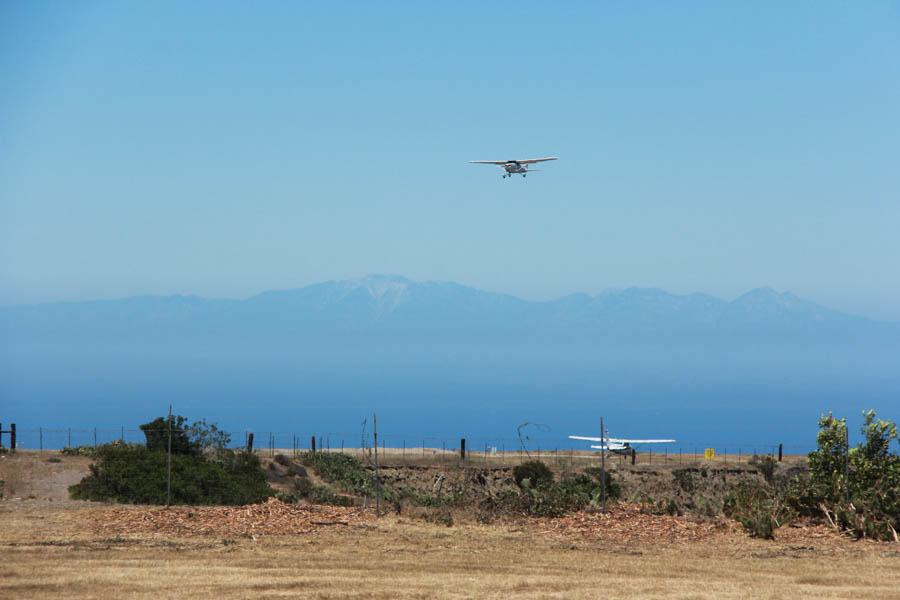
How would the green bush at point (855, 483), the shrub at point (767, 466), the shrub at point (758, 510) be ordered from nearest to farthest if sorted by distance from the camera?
the green bush at point (855, 483), the shrub at point (758, 510), the shrub at point (767, 466)

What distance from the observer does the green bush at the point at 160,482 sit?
31016 millimetres

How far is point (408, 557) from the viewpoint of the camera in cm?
2116

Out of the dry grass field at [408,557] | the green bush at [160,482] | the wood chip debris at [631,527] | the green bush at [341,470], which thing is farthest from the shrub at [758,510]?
the green bush at [341,470]

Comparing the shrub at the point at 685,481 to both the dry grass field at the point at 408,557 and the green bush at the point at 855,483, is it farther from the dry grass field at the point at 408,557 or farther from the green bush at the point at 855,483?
the dry grass field at the point at 408,557

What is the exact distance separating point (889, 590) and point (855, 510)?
21.1 feet

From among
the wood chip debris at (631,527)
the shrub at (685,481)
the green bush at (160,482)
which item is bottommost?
the shrub at (685,481)

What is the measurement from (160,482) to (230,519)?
6648 mm

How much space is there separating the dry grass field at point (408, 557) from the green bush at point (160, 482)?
2.77 m

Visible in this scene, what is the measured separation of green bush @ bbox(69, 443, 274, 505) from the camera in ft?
102

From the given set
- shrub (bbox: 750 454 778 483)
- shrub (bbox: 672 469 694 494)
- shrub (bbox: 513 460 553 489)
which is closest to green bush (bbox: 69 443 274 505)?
shrub (bbox: 513 460 553 489)

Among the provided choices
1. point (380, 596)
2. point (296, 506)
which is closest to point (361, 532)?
point (296, 506)

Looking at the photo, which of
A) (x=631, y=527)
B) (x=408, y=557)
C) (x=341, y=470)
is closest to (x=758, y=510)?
(x=631, y=527)

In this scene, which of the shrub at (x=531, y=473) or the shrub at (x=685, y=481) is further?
the shrub at (x=685, y=481)

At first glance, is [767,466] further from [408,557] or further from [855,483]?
[408,557]
